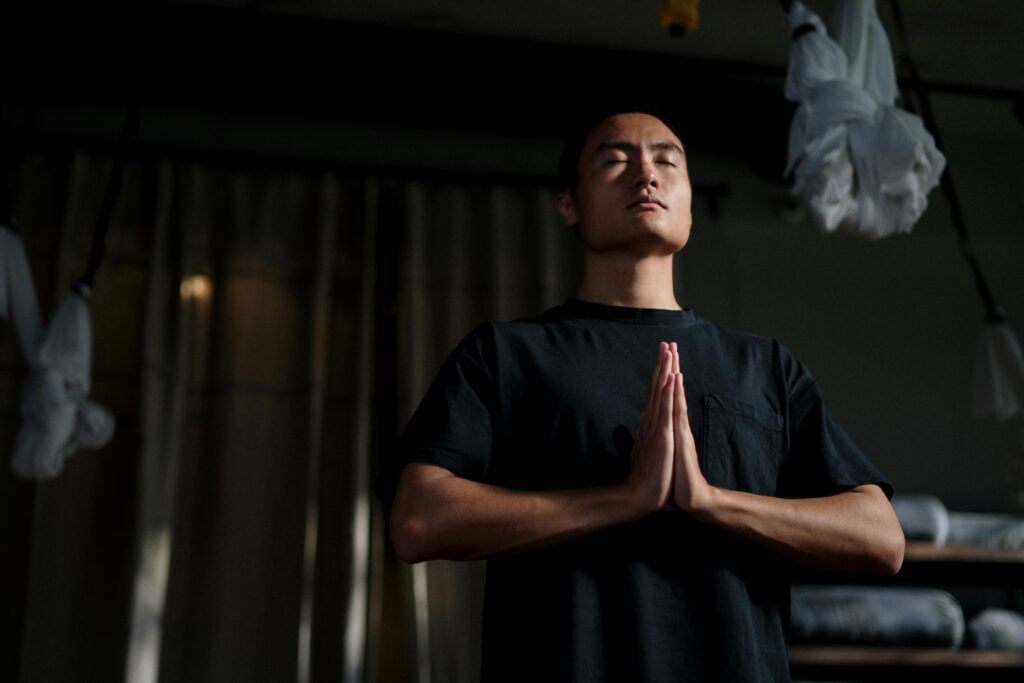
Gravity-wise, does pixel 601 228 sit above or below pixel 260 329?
below

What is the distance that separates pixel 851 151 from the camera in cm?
212

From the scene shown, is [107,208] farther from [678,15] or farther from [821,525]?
[821,525]

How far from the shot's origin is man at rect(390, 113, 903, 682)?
0.99 meters

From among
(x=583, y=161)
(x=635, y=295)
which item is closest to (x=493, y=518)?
(x=635, y=295)

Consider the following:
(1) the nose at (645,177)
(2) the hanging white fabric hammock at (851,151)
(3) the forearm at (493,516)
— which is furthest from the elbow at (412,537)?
(2) the hanging white fabric hammock at (851,151)

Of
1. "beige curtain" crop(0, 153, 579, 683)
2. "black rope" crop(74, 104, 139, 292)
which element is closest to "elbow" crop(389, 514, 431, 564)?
"black rope" crop(74, 104, 139, 292)

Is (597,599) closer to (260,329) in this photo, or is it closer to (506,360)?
(506,360)

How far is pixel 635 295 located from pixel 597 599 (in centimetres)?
34

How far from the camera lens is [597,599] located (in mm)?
1021

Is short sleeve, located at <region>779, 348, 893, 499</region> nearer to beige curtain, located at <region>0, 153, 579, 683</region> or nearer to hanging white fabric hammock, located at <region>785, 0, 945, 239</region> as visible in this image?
hanging white fabric hammock, located at <region>785, 0, 945, 239</region>

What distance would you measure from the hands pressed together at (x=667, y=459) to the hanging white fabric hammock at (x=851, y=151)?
118 cm

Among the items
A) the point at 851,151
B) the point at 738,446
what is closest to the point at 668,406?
the point at 738,446

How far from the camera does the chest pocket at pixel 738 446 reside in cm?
108

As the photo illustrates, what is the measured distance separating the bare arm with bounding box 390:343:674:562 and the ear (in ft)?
1.17
